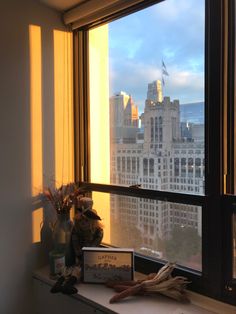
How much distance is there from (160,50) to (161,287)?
4.09 feet

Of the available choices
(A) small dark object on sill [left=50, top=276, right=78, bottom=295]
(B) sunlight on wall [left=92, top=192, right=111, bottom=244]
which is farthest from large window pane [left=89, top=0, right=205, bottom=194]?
(A) small dark object on sill [left=50, top=276, right=78, bottom=295]

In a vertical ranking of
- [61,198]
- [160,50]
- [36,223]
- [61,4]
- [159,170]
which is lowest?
[36,223]

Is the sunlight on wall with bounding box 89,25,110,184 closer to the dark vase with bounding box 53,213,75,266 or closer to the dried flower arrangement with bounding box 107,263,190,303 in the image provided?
the dark vase with bounding box 53,213,75,266

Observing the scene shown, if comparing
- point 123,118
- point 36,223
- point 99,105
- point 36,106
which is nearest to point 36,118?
point 36,106

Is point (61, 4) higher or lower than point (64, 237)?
higher

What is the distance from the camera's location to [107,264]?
1.57 m

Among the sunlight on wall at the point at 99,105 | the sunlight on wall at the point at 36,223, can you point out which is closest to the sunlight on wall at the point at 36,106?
the sunlight on wall at the point at 36,223

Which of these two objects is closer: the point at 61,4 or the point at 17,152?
the point at 17,152

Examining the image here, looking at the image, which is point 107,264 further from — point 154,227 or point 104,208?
point 104,208

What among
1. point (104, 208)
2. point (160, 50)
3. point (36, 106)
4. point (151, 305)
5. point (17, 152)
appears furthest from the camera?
point (104, 208)

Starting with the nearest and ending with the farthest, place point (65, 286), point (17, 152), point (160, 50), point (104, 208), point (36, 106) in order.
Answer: point (65, 286), point (160, 50), point (17, 152), point (36, 106), point (104, 208)

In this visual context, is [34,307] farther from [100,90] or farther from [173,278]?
[100,90]

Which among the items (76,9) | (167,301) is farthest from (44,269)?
(76,9)

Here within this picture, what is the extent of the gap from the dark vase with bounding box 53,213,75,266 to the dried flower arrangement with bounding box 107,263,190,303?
1.39ft
